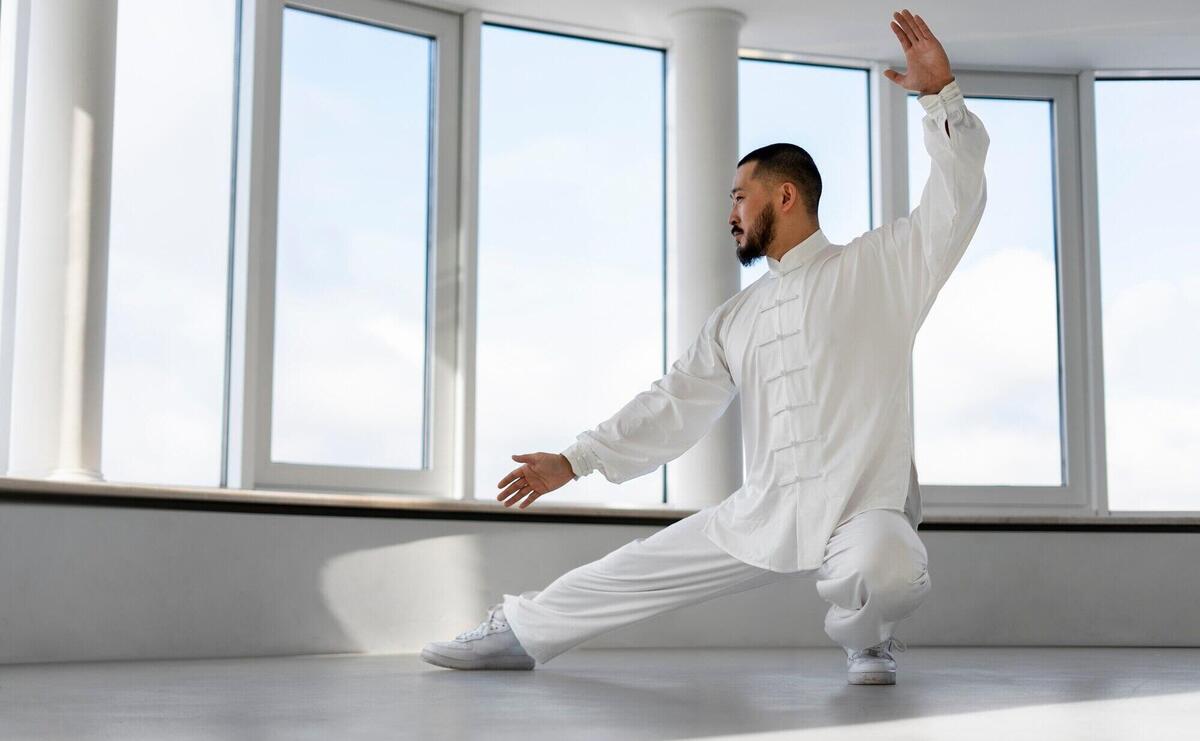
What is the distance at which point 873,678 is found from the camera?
2779 mm

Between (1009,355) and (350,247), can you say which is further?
(1009,355)

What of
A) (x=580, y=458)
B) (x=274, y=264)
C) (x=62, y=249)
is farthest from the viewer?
(x=274, y=264)

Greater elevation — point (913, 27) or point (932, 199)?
point (913, 27)

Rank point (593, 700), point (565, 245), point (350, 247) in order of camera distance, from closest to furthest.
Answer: point (593, 700), point (350, 247), point (565, 245)

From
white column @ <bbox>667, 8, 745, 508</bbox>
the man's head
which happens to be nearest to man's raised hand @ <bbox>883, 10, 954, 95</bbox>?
the man's head

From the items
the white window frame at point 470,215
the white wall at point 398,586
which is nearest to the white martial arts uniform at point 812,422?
the white wall at point 398,586

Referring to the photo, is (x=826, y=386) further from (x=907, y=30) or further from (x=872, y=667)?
(x=907, y=30)

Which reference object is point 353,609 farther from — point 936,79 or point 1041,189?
point 1041,189

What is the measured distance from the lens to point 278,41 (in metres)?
4.21

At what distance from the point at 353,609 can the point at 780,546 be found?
1.48 m

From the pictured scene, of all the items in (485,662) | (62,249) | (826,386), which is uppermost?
(62,249)

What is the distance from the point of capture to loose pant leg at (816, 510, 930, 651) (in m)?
2.61

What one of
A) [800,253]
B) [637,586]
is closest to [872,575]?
[637,586]

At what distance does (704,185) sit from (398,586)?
171cm
